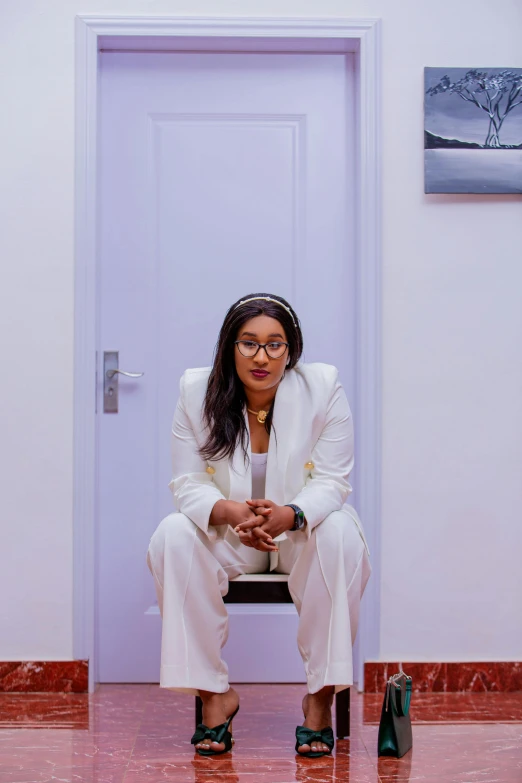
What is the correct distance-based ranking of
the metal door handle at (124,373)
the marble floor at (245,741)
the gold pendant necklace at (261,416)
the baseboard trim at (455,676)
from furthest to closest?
the metal door handle at (124,373) → the baseboard trim at (455,676) → the gold pendant necklace at (261,416) → the marble floor at (245,741)

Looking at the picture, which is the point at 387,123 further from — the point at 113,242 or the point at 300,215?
the point at 113,242

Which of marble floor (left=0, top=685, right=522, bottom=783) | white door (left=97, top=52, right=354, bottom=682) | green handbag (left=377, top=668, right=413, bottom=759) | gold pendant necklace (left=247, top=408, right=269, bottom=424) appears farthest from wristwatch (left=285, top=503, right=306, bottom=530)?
white door (left=97, top=52, right=354, bottom=682)

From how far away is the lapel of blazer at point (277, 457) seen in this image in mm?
2416

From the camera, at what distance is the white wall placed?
2.91 m

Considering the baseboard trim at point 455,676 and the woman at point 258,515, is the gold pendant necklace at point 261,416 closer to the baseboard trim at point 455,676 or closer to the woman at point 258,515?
the woman at point 258,515

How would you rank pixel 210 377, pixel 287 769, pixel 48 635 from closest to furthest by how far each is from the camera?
pixel 287 769 → pixel 210 377 → pixel 48 635

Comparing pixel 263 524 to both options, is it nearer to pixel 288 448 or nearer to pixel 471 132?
pixel 288 448

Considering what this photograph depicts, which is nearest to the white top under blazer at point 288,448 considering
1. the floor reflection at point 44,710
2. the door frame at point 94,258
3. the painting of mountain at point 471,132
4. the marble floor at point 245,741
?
the door frame at point 94,258

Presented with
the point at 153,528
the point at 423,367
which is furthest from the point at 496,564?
the point at 153,528

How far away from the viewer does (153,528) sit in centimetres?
302

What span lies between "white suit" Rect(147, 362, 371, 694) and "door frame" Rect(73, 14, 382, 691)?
1.39 ft

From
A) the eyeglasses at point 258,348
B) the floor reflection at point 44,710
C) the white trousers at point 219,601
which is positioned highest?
the eyeglasses at point 258,348

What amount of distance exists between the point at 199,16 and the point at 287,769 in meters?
2.19

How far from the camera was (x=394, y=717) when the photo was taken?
87.0 inches
